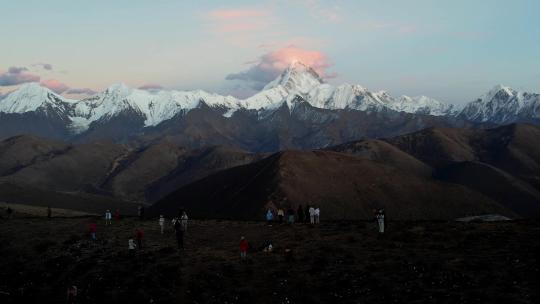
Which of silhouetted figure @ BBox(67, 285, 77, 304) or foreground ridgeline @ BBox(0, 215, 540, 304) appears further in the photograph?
silhouetted figure @ BBox(67, 285, 77, 304)

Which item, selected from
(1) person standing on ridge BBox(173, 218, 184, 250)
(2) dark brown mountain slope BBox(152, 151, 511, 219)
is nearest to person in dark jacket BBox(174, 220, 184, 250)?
(1) person standing on ridge BBox(173, 218, 184, 250)

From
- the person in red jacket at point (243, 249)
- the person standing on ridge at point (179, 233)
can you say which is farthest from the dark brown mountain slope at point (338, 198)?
the person in red jacket at point (243, 249)

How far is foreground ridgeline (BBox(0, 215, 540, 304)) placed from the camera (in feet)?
126

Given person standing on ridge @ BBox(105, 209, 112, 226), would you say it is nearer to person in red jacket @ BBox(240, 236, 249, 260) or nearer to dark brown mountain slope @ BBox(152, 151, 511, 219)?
person in red jacket @ BBox(240, 236, 249, 260)

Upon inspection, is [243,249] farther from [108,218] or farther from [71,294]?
[108,218]

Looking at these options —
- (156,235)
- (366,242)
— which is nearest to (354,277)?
(366,242)

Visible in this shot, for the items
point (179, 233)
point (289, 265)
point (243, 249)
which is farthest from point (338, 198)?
point (289, 265)

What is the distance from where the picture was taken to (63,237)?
62.9 m

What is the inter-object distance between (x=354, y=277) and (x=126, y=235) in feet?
102

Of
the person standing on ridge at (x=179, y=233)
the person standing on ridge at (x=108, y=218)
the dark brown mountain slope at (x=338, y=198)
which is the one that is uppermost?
the dark brown mountain slope at (x=338, y=198)

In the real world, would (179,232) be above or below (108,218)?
below

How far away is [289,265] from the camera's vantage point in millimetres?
45812

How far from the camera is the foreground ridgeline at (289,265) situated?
126ft

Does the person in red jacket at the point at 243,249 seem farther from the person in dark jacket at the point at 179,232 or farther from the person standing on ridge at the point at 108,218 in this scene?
the person standing on ridge at the point at 108,218
